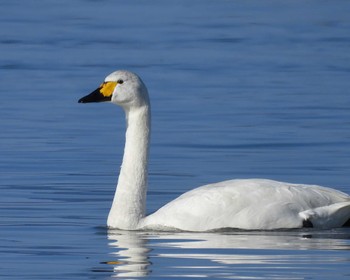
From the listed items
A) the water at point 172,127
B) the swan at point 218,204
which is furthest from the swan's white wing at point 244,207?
the water at point 172,127

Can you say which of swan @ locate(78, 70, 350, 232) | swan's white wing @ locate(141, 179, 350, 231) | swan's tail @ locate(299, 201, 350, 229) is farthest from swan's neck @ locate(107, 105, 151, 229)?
swan's tail @ locate(299, 201, 350, 229)

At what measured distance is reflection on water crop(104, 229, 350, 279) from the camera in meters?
9.35

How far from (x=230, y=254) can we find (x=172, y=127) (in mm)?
6588

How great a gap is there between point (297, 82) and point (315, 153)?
6132mm

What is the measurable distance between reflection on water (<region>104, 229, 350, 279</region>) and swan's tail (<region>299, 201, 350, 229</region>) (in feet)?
0.27

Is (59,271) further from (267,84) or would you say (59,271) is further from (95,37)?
(95,37)

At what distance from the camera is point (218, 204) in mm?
11188

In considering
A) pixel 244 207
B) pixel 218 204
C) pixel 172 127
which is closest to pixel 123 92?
pixel 218 204

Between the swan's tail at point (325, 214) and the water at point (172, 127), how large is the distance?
0.30ft

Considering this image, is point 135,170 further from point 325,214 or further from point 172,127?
point 172,127

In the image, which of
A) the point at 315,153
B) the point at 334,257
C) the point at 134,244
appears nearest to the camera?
the point at 334,257

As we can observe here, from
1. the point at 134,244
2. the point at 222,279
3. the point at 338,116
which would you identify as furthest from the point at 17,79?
the point at 222,279

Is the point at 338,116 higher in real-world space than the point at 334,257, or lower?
higher

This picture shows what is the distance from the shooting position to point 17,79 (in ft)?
69.3
